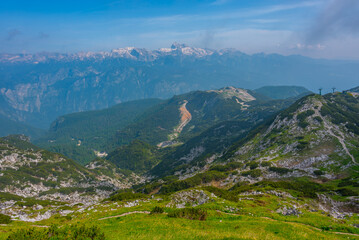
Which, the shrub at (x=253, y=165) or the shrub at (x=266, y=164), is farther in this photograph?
the shrub at (x=253, y=165)

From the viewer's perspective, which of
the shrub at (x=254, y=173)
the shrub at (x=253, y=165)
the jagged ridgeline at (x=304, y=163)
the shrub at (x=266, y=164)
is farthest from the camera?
the shrub at (x=253, y=165)

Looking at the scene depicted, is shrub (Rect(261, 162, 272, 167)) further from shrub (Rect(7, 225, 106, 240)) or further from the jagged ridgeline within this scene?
shrub (Rect(7, 225, 106, 240))

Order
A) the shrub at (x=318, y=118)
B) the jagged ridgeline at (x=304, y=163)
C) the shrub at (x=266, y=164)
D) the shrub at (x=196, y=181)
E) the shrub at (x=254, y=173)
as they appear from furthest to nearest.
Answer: the shrub at (x=318, y=118) → the shrub at (x=196, y=181) → the shrub at (x=266, y=164) → the shrub at (x=254, y=173) → the jagged ridgeline at (x=304, y=163)

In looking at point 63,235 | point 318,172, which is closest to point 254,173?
point 318,172

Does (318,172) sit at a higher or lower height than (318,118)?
lower

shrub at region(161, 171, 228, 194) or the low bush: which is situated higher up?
the low bush

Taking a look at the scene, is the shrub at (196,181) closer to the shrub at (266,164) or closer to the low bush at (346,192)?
the shrub at (266,164)


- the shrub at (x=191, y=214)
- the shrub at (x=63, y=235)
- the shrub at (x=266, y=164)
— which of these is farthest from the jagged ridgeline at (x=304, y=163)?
the shrub at (x=63, y=235)

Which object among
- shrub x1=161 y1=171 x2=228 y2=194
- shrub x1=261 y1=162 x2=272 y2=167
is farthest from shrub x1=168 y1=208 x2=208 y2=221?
shrub x1=261 y1=162 x2=272 y2=167

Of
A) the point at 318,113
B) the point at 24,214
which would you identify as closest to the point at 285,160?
the point at 318,113

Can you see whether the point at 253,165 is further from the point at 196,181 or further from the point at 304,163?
the point at 196,181

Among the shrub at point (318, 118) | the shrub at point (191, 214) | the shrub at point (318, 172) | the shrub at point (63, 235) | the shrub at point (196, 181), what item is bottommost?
the shrub at point (196, 181)

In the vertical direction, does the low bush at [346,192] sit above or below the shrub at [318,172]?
above
